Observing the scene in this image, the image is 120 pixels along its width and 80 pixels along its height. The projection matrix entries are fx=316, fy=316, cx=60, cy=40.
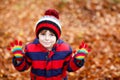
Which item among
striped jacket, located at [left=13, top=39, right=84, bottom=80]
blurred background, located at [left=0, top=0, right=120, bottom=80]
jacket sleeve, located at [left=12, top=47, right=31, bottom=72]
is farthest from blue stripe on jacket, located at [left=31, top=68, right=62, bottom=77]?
blurred background, located at [left=0, top=0, right=120, bottom=80]

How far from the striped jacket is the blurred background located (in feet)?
5.94

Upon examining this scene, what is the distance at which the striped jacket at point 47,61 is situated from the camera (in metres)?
4.11

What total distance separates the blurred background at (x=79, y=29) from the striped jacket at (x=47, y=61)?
1811mm

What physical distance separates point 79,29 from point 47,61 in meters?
3.40

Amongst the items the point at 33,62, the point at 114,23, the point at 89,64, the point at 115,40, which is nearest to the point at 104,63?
the point at 89,64

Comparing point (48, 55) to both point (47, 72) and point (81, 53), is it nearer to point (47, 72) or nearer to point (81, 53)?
point (47, 72)

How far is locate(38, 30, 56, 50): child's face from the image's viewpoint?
13.0 ft

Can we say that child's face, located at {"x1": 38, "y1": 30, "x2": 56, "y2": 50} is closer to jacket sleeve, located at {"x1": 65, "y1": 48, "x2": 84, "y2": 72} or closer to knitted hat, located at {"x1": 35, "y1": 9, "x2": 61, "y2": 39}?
knitted hat, located at {"x1": 35, "y1": 9, "x2": 61, "y2": 39}

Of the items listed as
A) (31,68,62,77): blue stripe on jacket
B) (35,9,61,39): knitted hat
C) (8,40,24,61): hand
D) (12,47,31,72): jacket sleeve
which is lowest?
(31,68,62,77): blue stripe on jacket

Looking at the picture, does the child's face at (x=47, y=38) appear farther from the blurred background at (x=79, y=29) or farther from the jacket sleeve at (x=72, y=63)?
the blurred background at (x=79, y=29)

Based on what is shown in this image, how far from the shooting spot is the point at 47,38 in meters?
3.94

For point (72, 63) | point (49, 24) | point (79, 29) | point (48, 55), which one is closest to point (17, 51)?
point (48, 55)

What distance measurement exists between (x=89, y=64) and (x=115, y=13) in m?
2.10

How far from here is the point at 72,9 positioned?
7.96m
